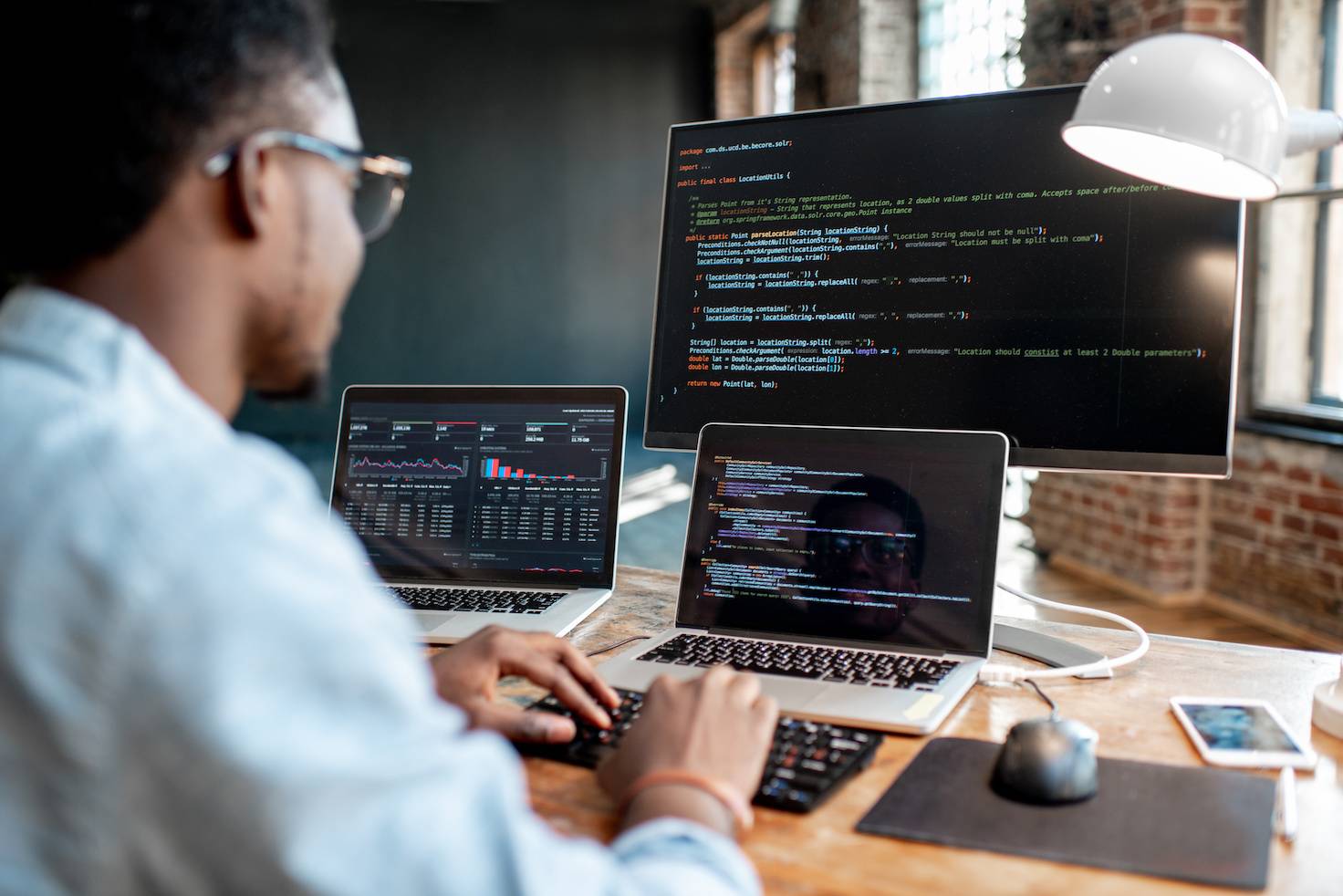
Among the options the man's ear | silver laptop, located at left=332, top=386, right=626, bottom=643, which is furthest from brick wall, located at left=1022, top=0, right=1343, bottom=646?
the man's ear

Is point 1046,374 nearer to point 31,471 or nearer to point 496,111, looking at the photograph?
point 31,471

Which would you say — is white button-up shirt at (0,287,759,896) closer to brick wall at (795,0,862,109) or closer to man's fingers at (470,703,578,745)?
man's fingers at (470,703,578,745)

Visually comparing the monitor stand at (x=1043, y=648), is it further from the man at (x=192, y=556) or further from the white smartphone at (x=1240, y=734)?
the man at (x=192, y=556)

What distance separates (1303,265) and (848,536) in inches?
119

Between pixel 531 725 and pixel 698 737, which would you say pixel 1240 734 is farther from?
pixel 531 725

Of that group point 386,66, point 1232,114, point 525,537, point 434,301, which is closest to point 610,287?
point 434,301

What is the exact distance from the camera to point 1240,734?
0.95m

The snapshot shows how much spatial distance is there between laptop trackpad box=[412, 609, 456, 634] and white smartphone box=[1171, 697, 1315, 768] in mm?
811

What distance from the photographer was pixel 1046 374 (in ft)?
4.11

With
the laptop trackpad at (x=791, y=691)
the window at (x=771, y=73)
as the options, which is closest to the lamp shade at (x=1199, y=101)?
the laptop trackpad at (x=791, y=691)

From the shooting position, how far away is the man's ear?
636 millimetres

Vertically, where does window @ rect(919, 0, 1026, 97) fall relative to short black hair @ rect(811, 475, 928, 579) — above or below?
above

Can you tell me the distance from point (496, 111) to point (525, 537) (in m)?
7.20

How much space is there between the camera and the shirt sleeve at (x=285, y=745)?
46 centimetres
